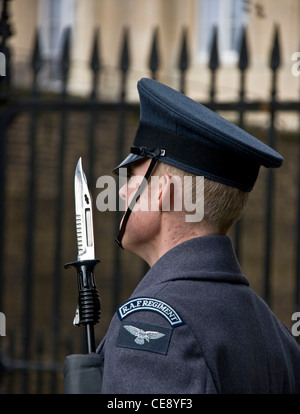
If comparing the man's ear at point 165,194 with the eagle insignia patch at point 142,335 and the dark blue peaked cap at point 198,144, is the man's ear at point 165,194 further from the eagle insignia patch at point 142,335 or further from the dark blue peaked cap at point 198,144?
the eagle insignia patch at point 142,335

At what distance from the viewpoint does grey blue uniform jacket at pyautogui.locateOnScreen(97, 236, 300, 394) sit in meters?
1.66

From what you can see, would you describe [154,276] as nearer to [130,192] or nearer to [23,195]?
[130,192]

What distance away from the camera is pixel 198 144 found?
192cm

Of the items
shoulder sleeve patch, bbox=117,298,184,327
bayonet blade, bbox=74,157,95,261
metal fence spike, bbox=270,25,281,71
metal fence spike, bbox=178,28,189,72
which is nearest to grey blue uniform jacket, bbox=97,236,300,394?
shoulder sleeve patch, bbox=117,298,184,327

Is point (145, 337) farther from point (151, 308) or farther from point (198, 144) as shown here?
point (198, 144)

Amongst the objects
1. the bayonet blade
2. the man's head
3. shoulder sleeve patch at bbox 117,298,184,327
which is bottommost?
shoulder sleeve patch at bbox 117,298,184,327

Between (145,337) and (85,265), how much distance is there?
448mm

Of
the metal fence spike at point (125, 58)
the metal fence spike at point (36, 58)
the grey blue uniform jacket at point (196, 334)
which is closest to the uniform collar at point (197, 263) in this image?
the grey blue uniform jacket at point (196, 334)

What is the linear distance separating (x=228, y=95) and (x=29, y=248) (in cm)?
909

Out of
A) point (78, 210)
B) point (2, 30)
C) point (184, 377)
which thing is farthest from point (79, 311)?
point (2, 30)

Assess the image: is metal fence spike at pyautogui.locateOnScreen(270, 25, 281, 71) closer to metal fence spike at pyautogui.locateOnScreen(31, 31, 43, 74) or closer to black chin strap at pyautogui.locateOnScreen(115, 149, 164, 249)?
metal fence spike at pyautogui.locateOnScreen(31, 31, 43, 74)

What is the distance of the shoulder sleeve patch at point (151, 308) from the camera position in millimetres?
1701

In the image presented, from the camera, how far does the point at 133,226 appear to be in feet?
6.52
